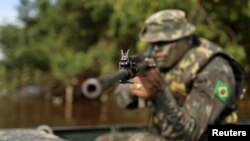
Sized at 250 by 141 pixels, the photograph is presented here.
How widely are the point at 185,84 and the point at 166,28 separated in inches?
15.9

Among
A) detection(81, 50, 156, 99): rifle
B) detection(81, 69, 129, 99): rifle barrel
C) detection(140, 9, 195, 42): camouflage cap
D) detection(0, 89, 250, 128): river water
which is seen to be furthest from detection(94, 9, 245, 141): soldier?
detection(0, 89, 250, 128): river water

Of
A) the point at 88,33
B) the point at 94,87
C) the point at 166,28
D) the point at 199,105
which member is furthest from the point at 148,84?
the point at 88,33

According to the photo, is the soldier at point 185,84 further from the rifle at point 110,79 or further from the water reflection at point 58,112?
the water reflection at point 58,112

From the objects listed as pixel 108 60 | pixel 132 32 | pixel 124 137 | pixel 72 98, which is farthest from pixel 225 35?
pixel 72 98

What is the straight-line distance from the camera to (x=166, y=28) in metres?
3.69

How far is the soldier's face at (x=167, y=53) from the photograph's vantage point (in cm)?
363

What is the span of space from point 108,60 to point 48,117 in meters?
7.63

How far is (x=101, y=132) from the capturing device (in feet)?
15.0

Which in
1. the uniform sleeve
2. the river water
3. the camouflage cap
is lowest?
the river water

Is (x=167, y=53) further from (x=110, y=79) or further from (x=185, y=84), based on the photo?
(x=110, y=79)

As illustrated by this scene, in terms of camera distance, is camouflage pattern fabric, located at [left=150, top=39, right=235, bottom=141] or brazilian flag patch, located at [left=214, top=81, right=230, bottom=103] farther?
brazilian flag patch, located at [left=214, top=81, right=230, bottom=103]

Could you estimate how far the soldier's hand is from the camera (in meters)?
3.04

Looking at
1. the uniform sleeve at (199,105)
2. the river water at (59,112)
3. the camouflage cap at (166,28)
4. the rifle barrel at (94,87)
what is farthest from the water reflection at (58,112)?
the rifle barrel at (94,87)

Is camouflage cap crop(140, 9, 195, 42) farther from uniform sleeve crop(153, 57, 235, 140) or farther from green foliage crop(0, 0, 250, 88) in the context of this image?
green foliage crop(0, 0, 250, 88)
